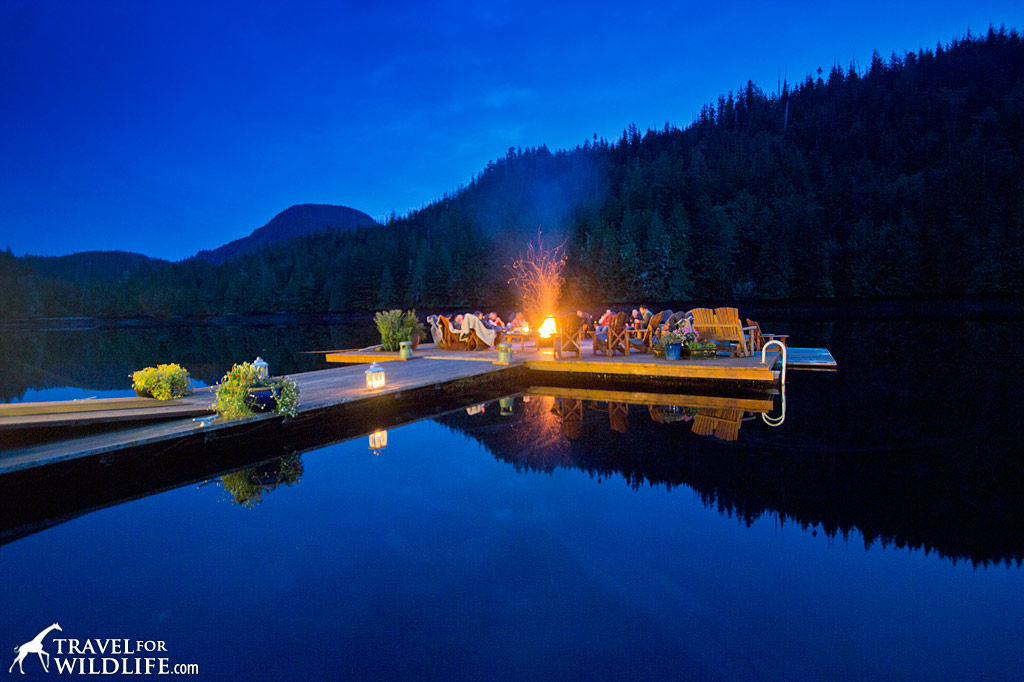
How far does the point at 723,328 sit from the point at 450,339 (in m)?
6.53

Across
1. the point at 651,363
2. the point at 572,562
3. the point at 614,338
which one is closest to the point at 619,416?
the point at 651,363

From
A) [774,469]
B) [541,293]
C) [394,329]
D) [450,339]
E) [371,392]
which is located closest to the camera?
[774,469]

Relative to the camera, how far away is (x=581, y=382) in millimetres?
10852

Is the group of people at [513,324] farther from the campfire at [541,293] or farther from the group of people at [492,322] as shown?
the campfire at [541,293]

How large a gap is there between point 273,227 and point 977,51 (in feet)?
605

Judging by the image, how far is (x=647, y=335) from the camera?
1209 cm

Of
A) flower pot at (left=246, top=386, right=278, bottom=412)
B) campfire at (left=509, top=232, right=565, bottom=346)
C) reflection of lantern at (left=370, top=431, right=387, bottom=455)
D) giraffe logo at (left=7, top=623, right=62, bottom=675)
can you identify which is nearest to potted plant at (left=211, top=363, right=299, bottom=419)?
flower pot at (left=246, top=386, right=278, bottom=412)

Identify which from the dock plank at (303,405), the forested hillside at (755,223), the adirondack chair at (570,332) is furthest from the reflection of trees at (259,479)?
the forested hillside at (755,223)

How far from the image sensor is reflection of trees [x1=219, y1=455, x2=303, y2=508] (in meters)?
5.47

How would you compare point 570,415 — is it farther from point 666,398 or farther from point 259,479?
point 259,479

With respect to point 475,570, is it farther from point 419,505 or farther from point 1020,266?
point 1020,266

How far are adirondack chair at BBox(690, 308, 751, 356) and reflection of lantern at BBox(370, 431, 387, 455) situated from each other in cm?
694

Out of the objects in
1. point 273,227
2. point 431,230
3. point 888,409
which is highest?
point 273,227

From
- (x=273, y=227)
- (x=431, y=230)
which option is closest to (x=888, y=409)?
(x=431, y=230)
